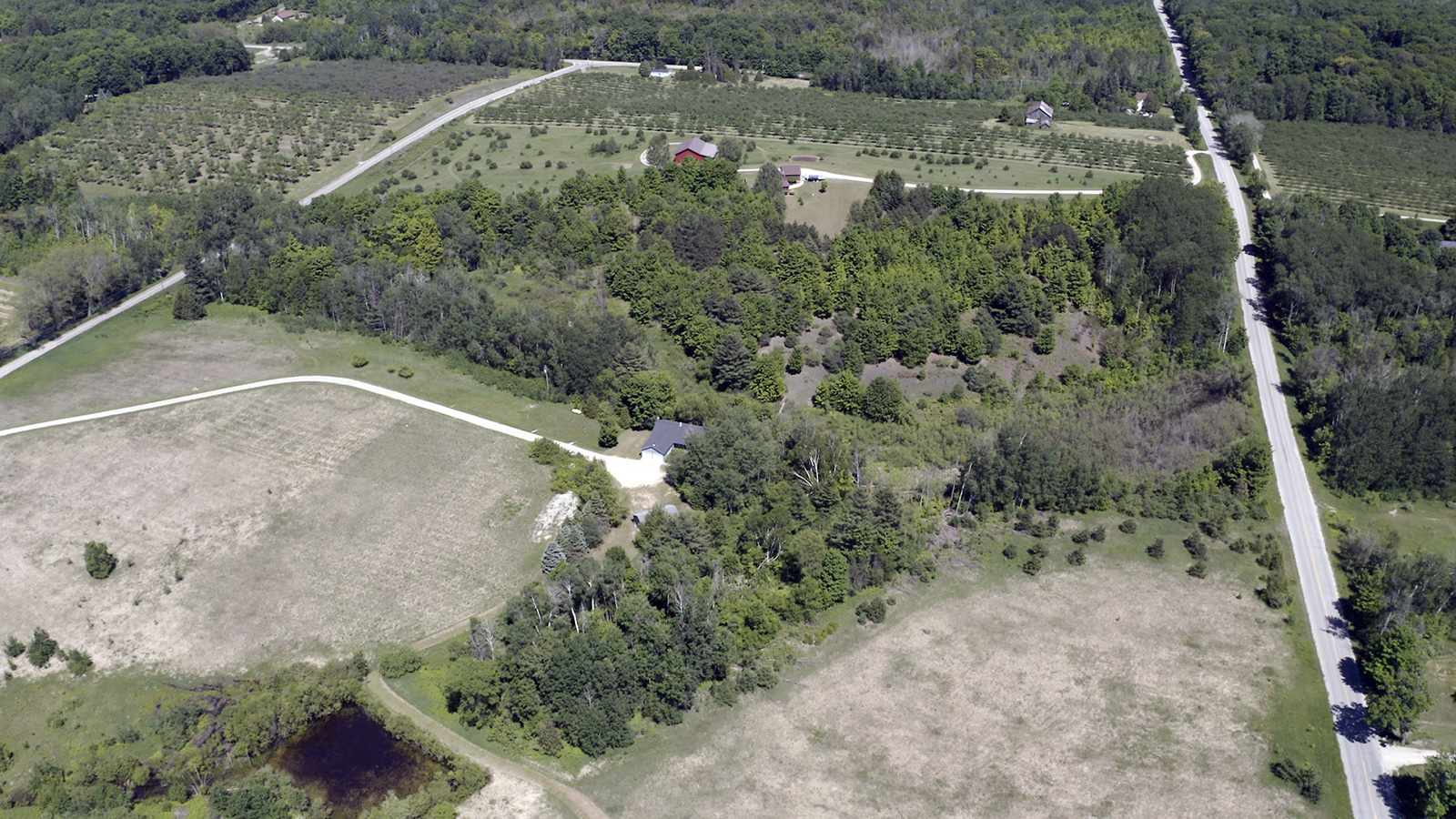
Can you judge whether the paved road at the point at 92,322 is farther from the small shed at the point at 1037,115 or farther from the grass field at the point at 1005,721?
the small shed at the point at 1037,115

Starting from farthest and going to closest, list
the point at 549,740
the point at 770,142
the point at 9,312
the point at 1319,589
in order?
the point at 770,142, the point at 9,312, the point at 1319,589, the point at 549,740

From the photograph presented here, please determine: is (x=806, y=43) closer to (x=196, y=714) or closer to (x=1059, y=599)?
(x=1059, y=599)

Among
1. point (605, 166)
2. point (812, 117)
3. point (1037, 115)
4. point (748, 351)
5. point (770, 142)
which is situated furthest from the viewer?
point (812, 117)

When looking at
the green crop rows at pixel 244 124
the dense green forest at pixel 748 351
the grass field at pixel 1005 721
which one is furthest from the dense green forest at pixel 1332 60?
the grass field at pixel 1005 721

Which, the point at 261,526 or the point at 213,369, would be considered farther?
the point at 213,369

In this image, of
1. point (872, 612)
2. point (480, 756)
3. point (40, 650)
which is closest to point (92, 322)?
point (40, 650)

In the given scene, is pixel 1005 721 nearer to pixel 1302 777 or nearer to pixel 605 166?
pixel 1302 777
